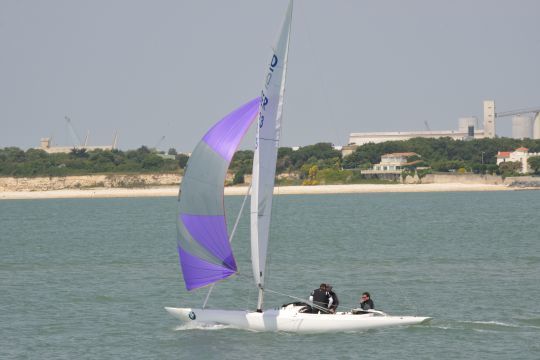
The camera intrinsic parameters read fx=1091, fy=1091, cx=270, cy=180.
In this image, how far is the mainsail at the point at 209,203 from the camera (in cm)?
2650

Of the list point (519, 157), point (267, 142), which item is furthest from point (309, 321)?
point (519, 157)

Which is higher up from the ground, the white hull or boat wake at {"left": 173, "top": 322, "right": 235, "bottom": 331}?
the white hull

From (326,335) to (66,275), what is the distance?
712 inches

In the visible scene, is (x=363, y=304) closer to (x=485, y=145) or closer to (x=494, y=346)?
(x=494, y=346)

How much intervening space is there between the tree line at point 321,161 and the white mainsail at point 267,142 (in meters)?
131

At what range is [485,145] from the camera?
177625 mm

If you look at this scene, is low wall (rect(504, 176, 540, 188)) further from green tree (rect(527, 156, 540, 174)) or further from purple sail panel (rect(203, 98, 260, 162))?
purple sail panel (rect(203, 98, 260, 162))

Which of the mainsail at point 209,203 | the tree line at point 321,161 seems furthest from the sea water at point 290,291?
the tree line at point 321,161

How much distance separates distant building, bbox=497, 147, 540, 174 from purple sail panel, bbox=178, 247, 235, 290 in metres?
136

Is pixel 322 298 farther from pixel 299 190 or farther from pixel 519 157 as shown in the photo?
pixel 519 157

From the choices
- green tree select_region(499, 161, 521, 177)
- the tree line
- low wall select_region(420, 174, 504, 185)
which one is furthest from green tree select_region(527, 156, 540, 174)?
low wall select_region(420, 174, 504, 185)

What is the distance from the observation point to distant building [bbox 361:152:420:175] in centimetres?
16012

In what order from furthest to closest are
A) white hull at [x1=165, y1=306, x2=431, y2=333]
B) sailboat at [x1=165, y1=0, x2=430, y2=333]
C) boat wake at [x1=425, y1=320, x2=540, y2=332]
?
boat wake at [x1=425, y1=320, x2=540, y2=332]
white hull at [x1=165, y1=306, x2=431, y2=333]
sailboat at [x1=165, y1=0, x2=430, y2=333]

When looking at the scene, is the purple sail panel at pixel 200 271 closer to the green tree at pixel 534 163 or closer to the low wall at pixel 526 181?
the low wall at pixel 526 181
